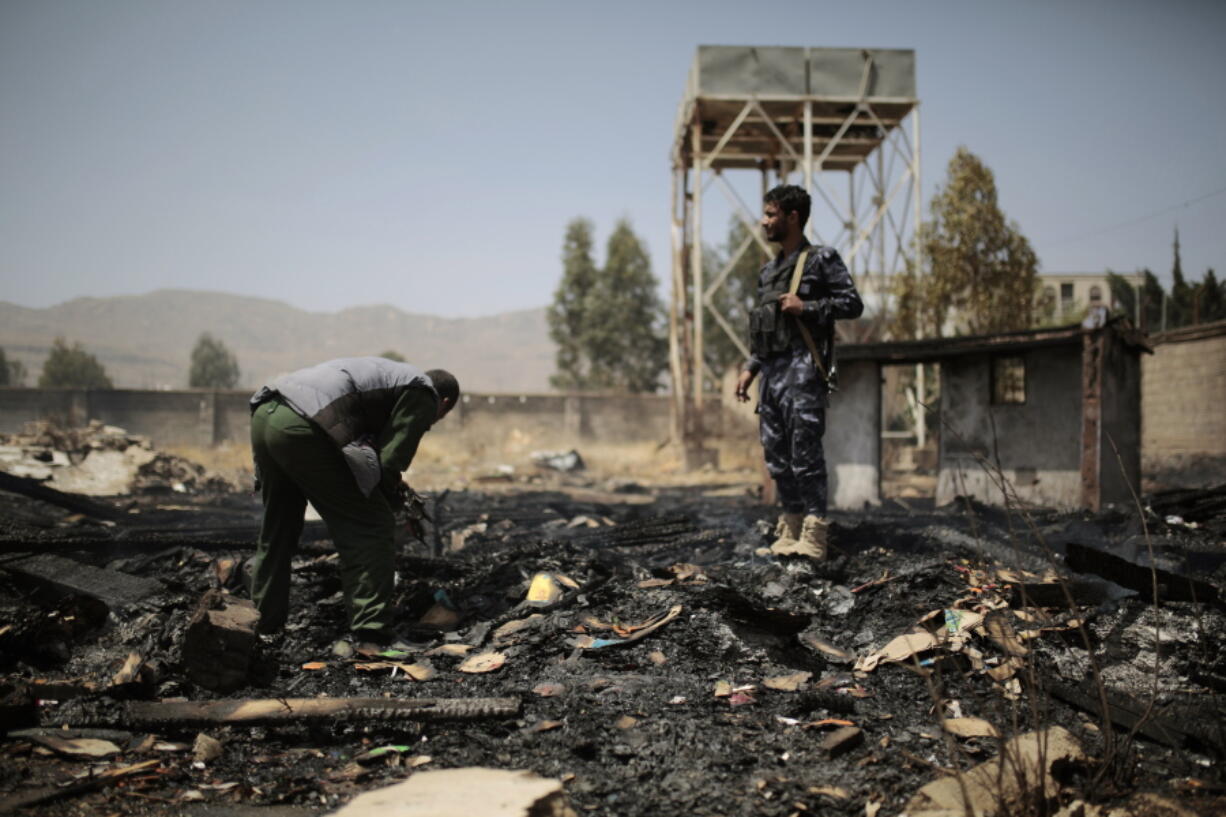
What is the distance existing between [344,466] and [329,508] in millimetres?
214

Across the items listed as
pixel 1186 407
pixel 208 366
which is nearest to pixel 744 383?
pixel 1186 407

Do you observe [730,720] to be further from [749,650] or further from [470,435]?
[470,435]

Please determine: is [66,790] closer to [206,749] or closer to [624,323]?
[206,749]

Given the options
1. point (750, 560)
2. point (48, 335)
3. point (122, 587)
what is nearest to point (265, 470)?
point (122, 587)

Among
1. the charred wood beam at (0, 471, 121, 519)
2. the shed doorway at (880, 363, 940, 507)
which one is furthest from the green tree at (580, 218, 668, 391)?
the charred wood beam at (0, 471, 121, 519)

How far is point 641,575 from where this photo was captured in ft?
14.4

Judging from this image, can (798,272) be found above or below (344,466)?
above

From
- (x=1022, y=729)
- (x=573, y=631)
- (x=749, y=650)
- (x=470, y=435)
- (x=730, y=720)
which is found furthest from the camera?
(x=470, y=435)

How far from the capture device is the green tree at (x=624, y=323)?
105 feet

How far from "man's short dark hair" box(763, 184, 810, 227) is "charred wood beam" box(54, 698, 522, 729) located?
3145mm

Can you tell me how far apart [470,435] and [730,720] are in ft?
61.3

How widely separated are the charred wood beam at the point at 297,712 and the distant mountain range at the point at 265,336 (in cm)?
9170

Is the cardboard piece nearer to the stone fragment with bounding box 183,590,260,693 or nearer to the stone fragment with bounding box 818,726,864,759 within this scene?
the stone fragment with bounding box 818,726,864,759

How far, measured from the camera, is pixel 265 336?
441 feet
